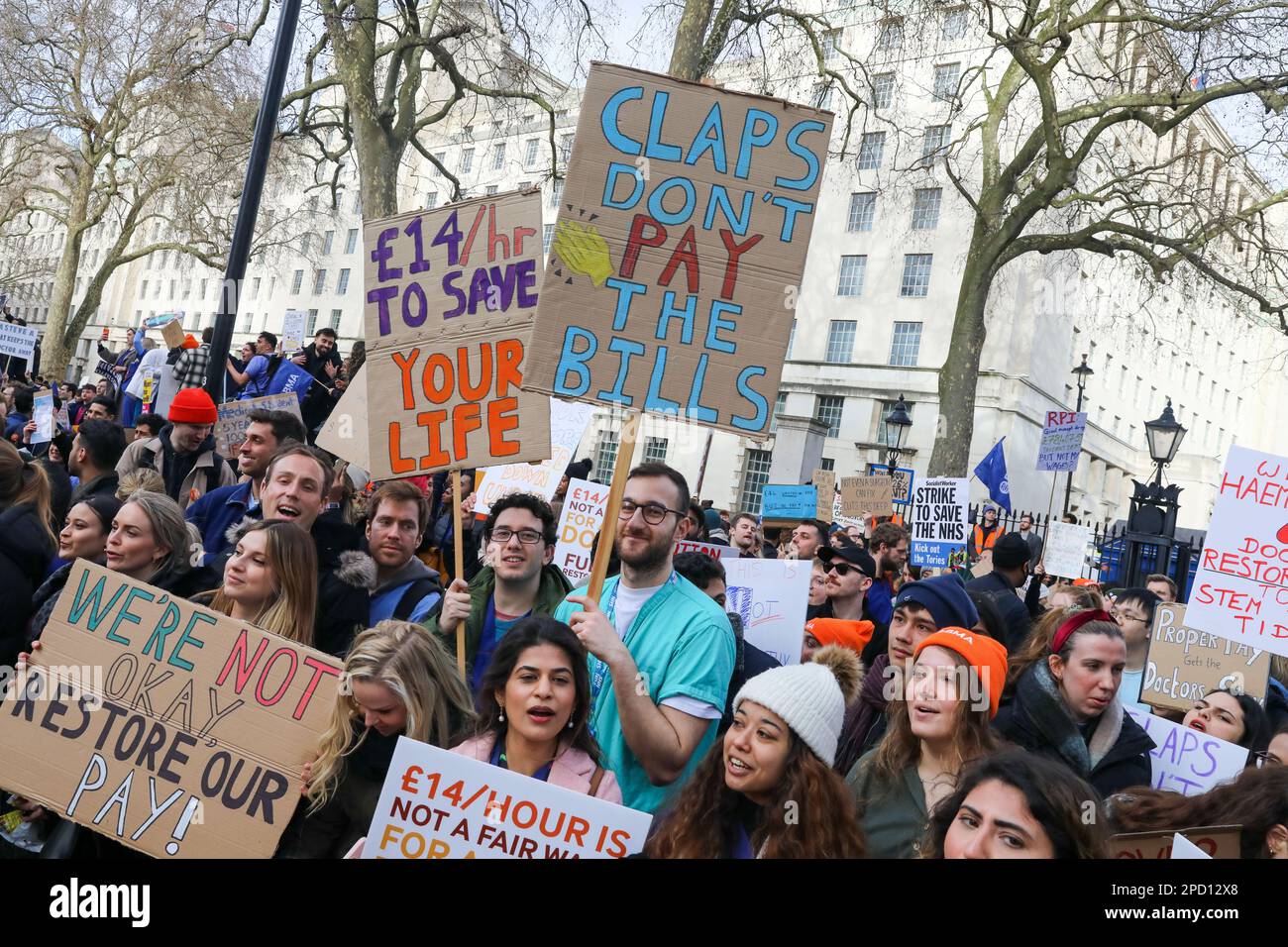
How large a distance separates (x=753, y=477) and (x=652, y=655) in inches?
1392

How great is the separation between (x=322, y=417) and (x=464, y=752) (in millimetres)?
7934

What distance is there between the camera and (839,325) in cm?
3906

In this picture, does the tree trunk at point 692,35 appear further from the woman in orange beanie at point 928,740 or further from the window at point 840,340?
the window at point 840,340

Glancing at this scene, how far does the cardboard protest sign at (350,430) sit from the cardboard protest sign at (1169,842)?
466 cm

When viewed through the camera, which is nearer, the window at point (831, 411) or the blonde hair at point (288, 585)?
the blonde hair at point (288, 585)

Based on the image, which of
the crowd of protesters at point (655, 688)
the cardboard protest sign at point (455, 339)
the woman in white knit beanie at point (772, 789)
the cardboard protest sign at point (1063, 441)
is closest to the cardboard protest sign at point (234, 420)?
the crowd of protesters at point (655, 688)

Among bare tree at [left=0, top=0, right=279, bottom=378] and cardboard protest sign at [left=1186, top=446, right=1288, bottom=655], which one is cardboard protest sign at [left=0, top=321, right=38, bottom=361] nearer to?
bare tree at [left=0, top=0, right=279, bottom=378]

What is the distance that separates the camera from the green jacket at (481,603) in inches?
162

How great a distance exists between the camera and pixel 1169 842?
9.23 feet

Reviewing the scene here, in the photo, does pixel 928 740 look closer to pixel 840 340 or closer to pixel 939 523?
pixel 939 523

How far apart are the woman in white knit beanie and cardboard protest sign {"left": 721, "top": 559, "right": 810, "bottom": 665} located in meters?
2.73
